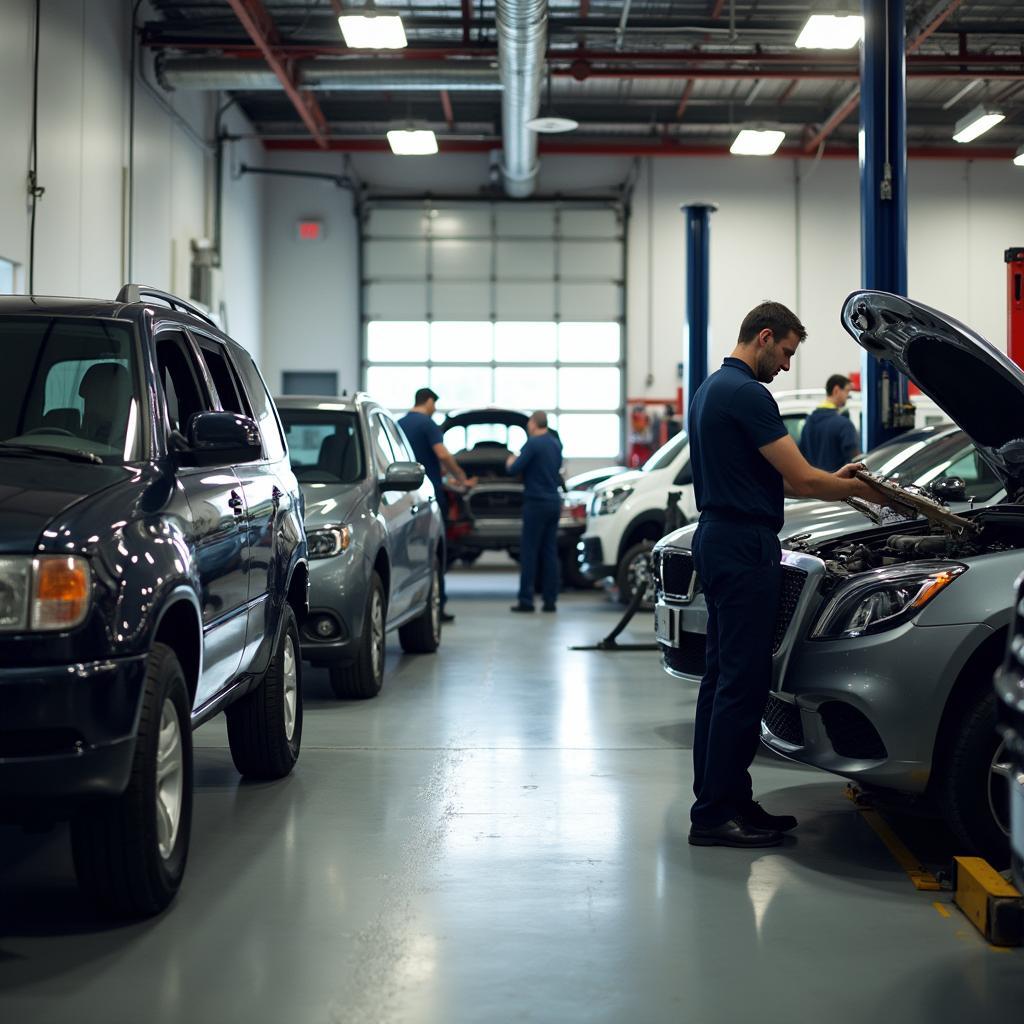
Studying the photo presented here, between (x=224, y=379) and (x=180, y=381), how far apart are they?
512mm

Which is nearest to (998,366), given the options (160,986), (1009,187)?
(160,986)

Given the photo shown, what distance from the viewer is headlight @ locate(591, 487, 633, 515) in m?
11.9

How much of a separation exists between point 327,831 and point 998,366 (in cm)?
271

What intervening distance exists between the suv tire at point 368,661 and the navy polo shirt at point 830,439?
4287mm

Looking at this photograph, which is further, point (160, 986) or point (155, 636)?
point (155, 636)

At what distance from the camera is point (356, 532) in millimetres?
7047

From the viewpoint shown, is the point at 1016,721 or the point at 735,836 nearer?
the point at 1016,721

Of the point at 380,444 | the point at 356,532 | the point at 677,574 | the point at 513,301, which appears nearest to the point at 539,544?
the point at 380,444

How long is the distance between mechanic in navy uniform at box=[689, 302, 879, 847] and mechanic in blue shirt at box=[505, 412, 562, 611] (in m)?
7.46

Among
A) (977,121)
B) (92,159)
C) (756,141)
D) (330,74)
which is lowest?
(92,159)

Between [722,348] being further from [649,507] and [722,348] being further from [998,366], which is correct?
[998,366]

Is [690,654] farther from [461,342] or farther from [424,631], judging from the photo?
[461,342]

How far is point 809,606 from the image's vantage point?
449cm

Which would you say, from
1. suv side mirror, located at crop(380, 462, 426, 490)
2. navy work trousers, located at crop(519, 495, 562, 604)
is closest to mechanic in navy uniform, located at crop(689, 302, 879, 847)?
suv side mirror, located at crop(380, 462, 426, 490)
